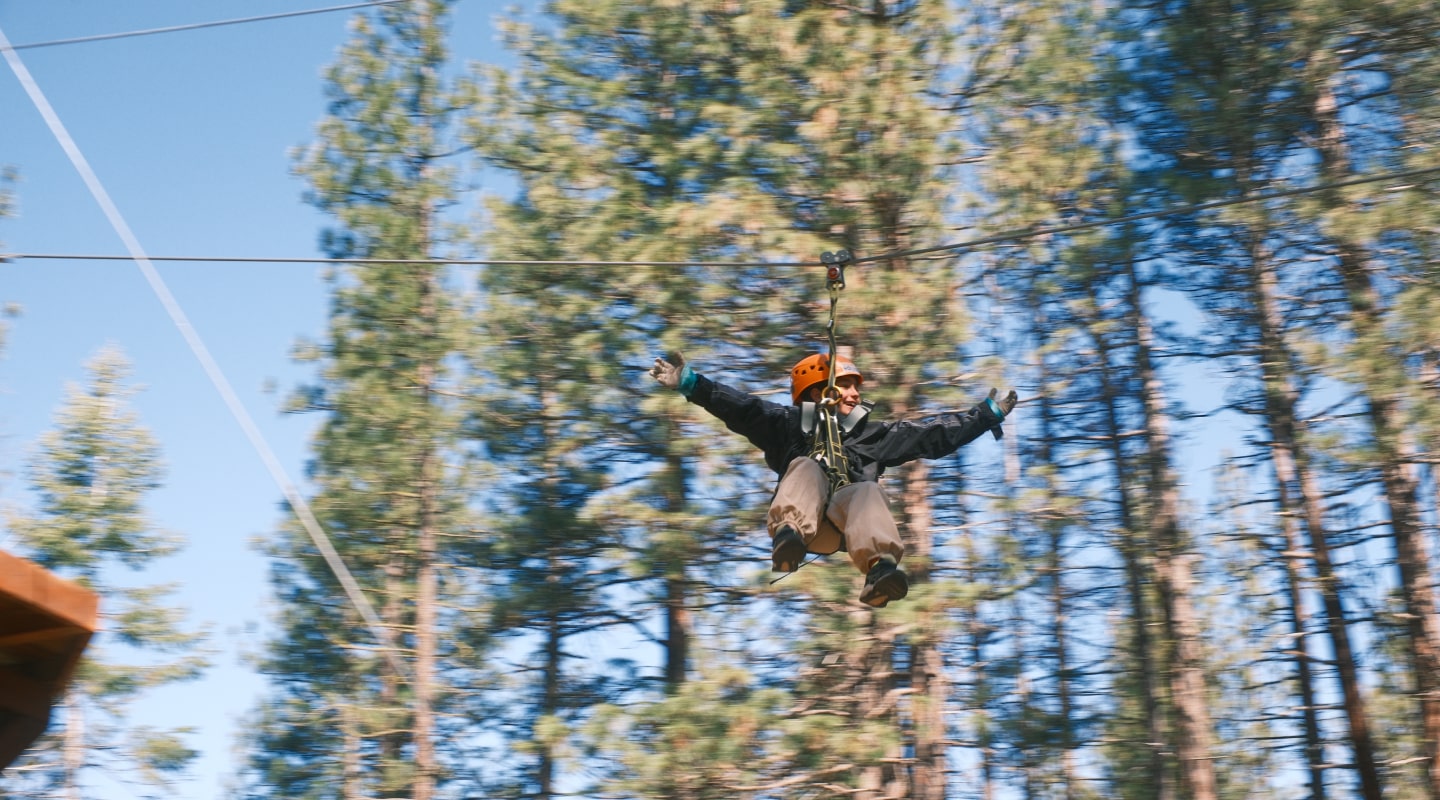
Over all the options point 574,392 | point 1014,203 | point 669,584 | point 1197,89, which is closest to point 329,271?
point 574,392

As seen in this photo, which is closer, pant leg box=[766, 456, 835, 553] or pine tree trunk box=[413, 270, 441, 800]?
pant leg box=[766, 456, 835, 553]

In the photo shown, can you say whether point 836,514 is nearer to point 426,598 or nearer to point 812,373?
point 812,373

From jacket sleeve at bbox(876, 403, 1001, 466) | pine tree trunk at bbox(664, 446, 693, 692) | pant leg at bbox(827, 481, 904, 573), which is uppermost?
pine tree trunk at bbox(664, 446, 693, 692)

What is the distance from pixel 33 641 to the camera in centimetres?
367

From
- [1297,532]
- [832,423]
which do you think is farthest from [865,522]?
[1297,532]

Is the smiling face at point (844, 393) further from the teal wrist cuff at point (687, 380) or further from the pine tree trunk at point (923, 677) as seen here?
the pine tree trunk at point (923, 677)

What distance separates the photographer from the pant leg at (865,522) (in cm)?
620

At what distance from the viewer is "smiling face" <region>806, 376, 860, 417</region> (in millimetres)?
6777

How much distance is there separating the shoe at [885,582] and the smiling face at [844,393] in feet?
2.96

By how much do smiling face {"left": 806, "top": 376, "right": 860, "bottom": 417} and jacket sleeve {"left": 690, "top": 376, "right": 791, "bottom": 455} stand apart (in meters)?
0.15

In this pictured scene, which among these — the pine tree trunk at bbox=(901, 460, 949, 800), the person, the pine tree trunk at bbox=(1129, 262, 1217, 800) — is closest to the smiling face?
the person

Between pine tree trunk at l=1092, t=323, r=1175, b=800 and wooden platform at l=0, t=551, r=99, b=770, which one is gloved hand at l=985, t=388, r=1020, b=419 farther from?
pine tree trunk at l=1092, t=323, r=1175, b=800

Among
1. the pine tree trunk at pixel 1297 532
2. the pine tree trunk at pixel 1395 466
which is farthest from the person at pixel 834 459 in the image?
the pine tree trunk at pixel 1297 532

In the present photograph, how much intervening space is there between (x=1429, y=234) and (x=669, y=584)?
711cm
